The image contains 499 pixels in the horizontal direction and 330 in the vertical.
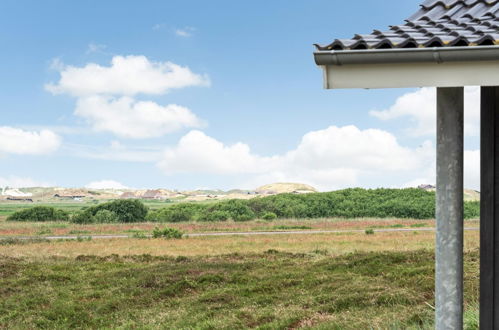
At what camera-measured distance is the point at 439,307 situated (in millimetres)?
4320

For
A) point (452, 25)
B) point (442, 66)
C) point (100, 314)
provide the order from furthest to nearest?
1. point (100, 314)
2. point (452, 25)
3. point (442, 66)

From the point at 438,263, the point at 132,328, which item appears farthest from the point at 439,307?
the point at 132,328

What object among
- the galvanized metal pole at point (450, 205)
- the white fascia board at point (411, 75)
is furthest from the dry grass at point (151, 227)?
the white fascia board at point (411, 75)

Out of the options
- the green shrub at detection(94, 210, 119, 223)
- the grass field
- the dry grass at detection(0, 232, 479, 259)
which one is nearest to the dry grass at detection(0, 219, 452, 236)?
the green shrub at detection(94, 210, 119, 223)

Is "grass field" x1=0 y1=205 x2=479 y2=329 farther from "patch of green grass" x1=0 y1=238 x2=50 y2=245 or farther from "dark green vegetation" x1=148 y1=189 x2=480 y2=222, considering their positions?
"dark green vegetation" x1=148 y1=189 x2=480 y2=222

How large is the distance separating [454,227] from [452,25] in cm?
160

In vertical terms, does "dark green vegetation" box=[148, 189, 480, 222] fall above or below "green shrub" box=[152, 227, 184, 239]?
above

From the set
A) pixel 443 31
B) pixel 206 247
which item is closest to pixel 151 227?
pixel 206 247

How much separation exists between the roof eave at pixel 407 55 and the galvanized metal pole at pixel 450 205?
3.73 feet

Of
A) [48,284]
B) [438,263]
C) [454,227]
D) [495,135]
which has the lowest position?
[48,284]

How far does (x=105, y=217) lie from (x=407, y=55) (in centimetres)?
5326

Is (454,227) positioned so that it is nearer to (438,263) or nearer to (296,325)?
(438,263)

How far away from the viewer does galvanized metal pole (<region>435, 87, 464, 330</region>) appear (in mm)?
4250

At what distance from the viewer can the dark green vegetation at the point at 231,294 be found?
369 inches
